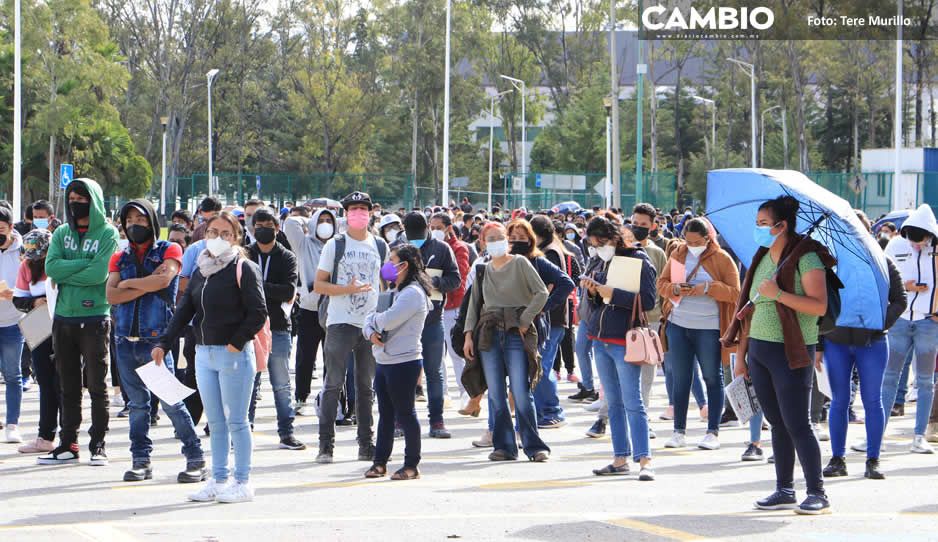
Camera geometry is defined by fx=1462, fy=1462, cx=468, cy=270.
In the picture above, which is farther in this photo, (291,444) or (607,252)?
(291,444)

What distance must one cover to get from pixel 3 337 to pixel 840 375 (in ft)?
21.3

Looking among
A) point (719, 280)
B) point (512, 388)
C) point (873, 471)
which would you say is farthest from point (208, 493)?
point (719, 280)

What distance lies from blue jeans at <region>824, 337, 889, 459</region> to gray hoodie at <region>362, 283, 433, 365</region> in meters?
2.80

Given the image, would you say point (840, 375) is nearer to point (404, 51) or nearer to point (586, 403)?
point (586, 403)

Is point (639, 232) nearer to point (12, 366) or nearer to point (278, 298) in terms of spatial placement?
point (278, 298)

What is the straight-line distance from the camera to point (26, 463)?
34.3 ft

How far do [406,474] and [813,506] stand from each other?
277cm

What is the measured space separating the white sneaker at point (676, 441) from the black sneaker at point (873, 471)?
1.93 metres

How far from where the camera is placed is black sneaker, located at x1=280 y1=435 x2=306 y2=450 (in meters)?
11.4

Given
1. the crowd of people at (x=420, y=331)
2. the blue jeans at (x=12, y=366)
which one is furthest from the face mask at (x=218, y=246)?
the blue jeans at (x=12, y=366)

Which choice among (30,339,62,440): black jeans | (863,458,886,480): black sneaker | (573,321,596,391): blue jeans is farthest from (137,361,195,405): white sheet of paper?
(573,321,596,391): blue jeans

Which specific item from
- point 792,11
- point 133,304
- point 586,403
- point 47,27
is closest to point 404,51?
point 792,11

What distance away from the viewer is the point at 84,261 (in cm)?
996

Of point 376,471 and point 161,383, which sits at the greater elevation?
point 161,383
